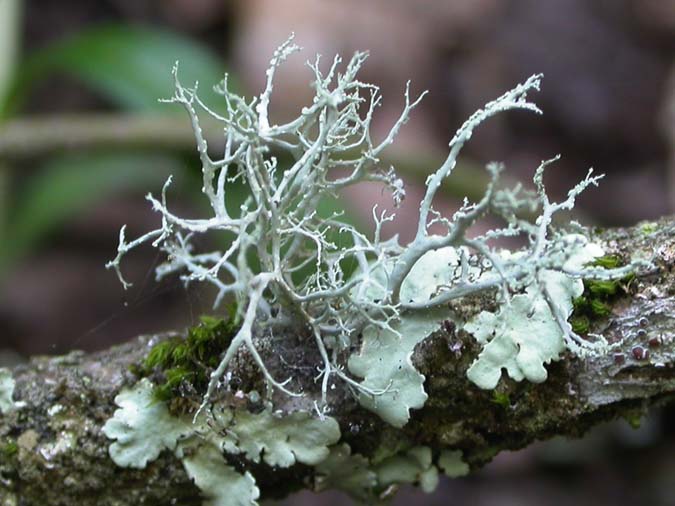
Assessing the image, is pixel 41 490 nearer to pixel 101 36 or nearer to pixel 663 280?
pixel 663 280

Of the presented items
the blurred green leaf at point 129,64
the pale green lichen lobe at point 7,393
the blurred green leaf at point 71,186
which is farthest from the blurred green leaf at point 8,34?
the pale green lichen lobe at point 7,393

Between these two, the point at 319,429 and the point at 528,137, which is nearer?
the point at 319,429

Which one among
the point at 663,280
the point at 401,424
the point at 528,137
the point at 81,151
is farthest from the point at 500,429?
the point at 528,137

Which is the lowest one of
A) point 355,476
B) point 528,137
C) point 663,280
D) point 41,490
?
point 41,490

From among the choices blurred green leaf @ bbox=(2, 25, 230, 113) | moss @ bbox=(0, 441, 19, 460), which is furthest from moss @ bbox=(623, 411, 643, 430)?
blurred green leaf @ bbox=(2, 25, 230, 113)

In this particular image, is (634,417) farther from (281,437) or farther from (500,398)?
(281,437)

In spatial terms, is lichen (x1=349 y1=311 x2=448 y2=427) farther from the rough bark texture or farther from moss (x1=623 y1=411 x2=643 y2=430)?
moss (x1=623 y1=411 x2=643 y2=430)
